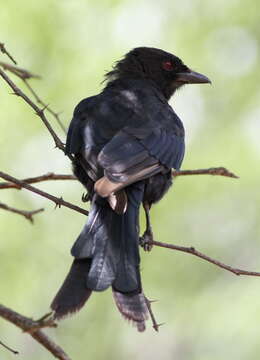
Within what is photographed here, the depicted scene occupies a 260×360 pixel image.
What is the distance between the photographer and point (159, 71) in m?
7.25

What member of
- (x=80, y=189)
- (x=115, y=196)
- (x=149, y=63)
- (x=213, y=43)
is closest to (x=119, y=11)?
(x=213, y=43)

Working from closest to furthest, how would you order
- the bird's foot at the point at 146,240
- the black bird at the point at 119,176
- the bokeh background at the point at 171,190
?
the black bird at the point at 119,176 → the bird's foot at the point at 146,240 → the bokeh background at the point at 171,190

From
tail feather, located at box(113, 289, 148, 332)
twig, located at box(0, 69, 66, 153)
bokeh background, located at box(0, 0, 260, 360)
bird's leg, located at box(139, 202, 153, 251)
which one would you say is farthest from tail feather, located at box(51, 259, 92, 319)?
bokeh background, located at box(0, 0, 260, 360)

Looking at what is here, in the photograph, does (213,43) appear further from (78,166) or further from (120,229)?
(120,229)

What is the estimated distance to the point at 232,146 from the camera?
Result: 34.5 ft

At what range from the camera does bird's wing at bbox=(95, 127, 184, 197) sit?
475 centimetres

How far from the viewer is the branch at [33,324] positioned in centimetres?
299

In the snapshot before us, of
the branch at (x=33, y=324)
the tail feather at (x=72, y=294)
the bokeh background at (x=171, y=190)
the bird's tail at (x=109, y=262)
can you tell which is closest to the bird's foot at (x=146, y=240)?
the bird's tail at (x=109, y=262)

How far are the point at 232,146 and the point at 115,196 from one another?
19.3 feet

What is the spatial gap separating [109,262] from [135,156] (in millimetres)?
975

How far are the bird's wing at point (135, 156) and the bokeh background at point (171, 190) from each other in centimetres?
364

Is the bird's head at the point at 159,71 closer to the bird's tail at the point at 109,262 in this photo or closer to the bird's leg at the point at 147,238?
the bird's leg at the point at 147,238

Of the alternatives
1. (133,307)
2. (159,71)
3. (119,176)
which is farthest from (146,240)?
(159,71)

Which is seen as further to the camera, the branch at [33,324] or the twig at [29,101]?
the twig at [29,101]
